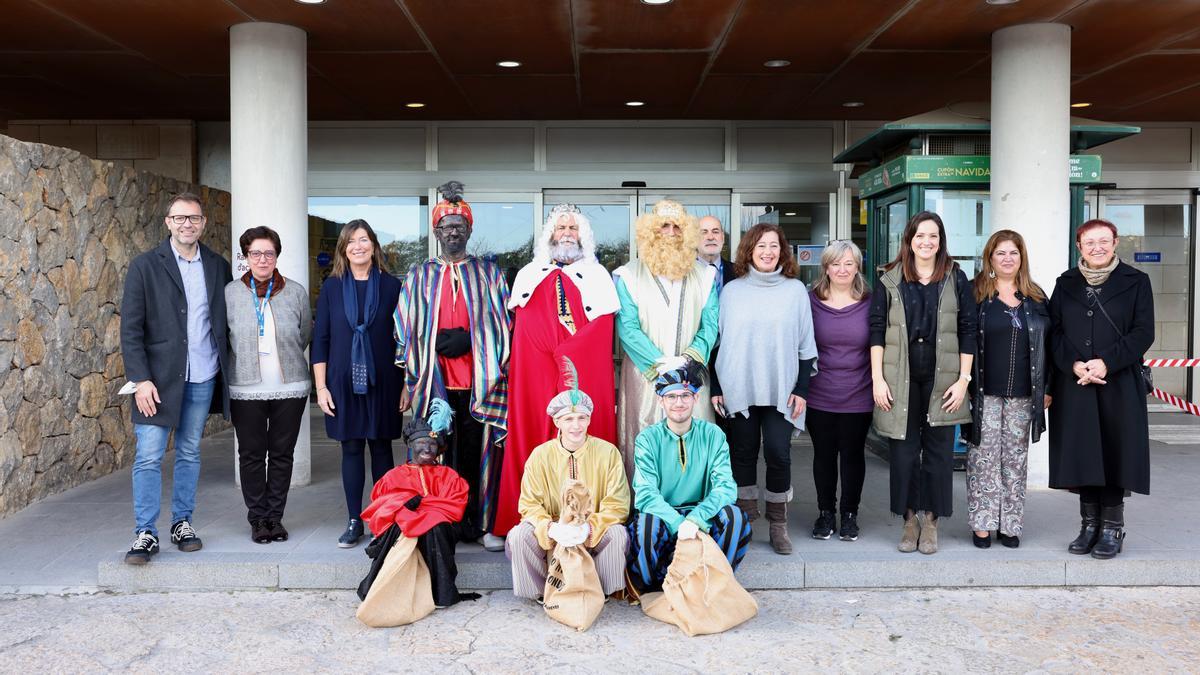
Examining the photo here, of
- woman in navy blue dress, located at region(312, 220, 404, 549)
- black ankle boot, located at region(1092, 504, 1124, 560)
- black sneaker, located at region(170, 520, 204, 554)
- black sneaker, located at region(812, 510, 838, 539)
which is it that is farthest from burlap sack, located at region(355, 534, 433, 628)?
black ankle boot, located at region(1092, 504, 1124, 560)

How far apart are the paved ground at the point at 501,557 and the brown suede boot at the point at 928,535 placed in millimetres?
57

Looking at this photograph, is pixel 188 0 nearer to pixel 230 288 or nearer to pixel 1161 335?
pixel 230 288

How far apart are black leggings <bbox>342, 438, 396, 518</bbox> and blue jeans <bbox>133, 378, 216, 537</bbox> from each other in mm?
682

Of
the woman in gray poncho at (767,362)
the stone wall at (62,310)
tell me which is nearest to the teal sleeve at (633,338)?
the woman in gray poncho at (767,362)

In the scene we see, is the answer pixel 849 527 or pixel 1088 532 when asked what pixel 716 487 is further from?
pixel 1088 532

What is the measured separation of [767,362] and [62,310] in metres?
4.38

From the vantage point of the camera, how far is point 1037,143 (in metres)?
5.95

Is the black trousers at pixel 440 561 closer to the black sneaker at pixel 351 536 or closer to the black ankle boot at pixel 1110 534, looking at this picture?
the black sneaker at pixel 351 536

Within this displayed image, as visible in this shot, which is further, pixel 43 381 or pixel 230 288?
pixel 43 381

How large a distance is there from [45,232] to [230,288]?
1.96m

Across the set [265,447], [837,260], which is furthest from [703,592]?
[265,447]

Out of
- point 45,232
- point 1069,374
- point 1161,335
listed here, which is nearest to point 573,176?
point 45,232

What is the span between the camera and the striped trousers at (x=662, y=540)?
12.7 feet

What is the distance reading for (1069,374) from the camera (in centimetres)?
442
